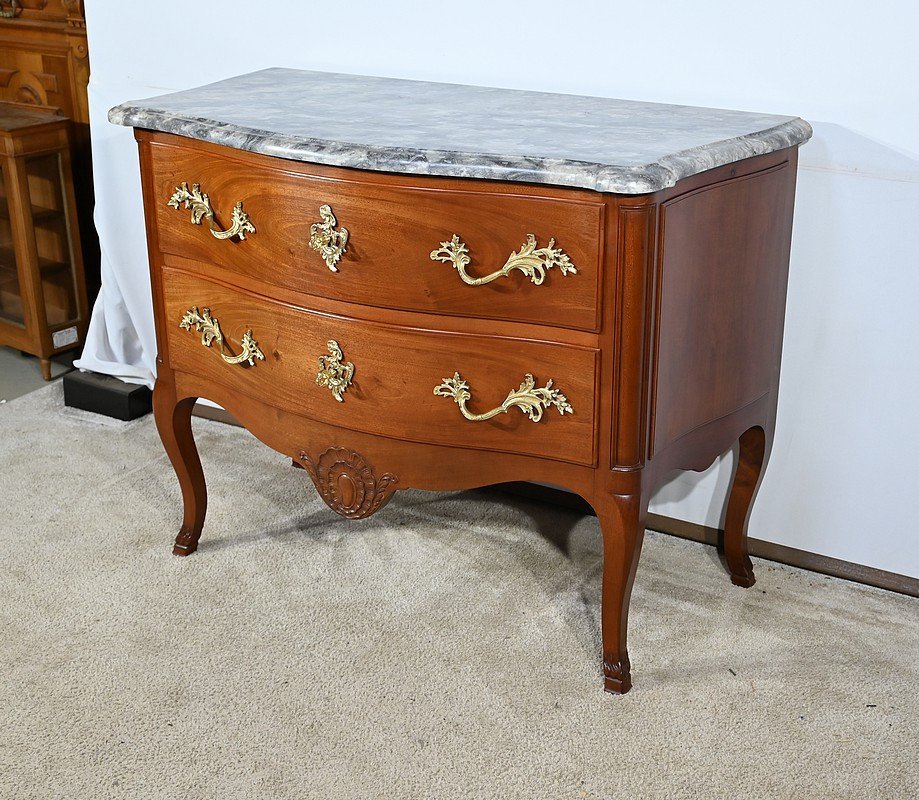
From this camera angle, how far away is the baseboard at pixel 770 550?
7.00 ft

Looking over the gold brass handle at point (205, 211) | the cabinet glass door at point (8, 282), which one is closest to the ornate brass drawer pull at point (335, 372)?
the gold brass handle at point (205, 211)

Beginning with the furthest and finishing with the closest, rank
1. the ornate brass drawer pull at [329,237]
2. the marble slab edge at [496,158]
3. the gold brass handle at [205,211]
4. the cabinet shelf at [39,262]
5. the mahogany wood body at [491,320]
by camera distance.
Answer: the cabinet shelf at [39,262] → the gold brass handle at [205,211] → the ornate brass drawer pull at [329,237] → the mahogany wood body at [491,320] → the marble slab edge at [496,158]

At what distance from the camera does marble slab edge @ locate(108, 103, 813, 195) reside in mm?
1484

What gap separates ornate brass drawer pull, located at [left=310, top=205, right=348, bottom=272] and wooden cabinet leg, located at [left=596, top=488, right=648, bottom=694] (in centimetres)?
56

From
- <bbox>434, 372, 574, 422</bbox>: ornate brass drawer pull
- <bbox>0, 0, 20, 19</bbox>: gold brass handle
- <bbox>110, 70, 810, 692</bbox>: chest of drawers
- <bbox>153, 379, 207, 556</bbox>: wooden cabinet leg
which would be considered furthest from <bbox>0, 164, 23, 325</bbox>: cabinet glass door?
<bbox>434, 372, 574, 422</bbox>: ornate brass drawer pull

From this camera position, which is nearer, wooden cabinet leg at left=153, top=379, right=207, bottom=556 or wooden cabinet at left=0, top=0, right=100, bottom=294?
wooden cabinet leg at left=153, top=379, right=207, bottom=556

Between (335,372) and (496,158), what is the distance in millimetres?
454

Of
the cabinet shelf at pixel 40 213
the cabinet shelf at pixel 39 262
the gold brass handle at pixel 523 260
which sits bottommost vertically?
the cabinet shelf at pixel 39 262

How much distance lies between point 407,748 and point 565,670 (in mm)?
322

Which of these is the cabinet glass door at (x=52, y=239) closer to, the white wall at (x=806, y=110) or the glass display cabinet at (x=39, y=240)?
the glass display cabinet at (x=39, y=240)

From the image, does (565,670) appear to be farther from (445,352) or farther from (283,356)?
(283,356)

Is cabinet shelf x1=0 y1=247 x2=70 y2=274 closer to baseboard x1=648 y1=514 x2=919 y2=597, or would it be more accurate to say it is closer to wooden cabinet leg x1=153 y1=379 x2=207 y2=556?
wooden cabinet leg x1=153 y1=379 x2=207 y2=556

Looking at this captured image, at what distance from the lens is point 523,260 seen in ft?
5.21

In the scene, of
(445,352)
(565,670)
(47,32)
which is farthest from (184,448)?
(47,32)
